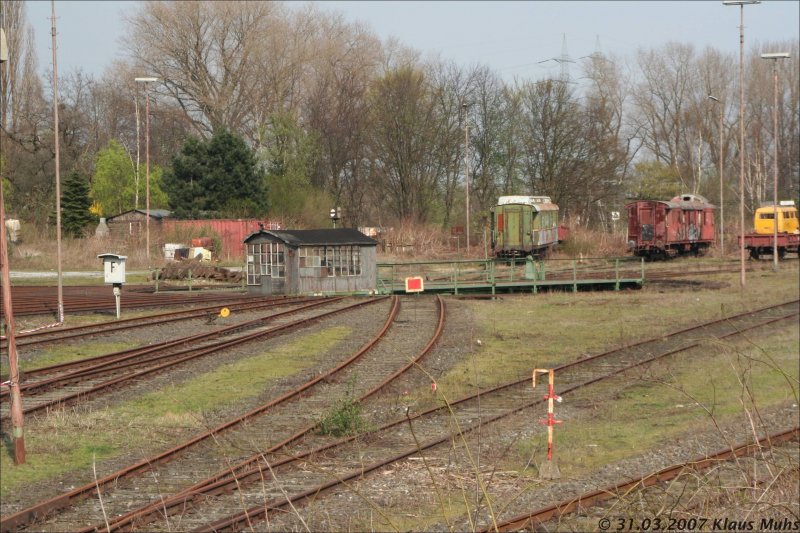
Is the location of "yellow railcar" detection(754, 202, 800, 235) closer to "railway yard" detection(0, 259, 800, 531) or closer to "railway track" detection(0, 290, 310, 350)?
"railway yard" detection(0, 259, 800, 531)

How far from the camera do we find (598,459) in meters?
11.5

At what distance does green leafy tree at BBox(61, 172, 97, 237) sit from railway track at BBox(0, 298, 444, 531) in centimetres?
280

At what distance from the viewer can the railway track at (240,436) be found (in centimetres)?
882

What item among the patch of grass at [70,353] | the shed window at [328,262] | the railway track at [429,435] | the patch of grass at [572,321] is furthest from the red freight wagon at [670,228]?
the patch of grass at [70,353]

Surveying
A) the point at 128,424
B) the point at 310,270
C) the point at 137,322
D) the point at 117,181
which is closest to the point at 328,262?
the point at 310,270

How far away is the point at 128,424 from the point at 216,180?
4.28m

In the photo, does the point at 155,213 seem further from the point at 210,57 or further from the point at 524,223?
the point at 524,223

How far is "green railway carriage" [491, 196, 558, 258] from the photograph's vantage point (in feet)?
39.1

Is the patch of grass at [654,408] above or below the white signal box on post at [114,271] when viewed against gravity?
below

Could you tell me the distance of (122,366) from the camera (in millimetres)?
16828

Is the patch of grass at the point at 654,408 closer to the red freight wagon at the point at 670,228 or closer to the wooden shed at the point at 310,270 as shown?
the wooden shed at the point at 310,270

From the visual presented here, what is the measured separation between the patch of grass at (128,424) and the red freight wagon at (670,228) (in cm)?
3306

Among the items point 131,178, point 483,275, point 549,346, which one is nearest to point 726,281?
point 483,275

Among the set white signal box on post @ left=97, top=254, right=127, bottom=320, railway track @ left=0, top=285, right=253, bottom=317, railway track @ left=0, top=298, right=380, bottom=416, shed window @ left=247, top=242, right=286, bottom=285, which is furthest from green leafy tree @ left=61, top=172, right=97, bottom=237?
shed window @ left=247, top=242, right=286, bottom=285
